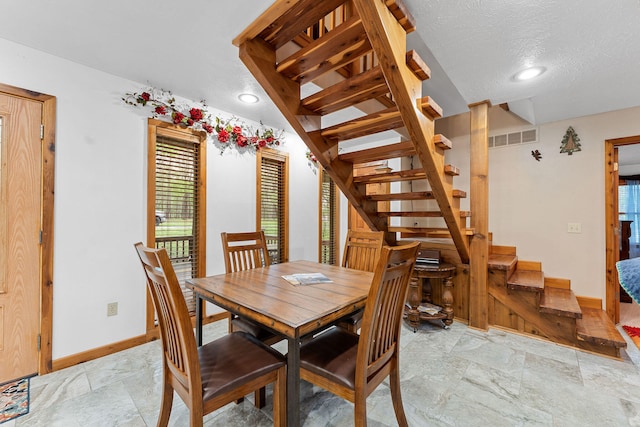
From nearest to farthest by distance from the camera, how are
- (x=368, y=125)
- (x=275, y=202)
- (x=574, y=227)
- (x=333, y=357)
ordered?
1. (x=333, y=357)
2. (x=368, y=125)
3. (x=574, y=227)
4. (x=275, y=202)

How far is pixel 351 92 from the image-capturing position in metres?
1.92

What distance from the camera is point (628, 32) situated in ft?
5.54

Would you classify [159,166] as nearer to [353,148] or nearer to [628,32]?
[353,148]

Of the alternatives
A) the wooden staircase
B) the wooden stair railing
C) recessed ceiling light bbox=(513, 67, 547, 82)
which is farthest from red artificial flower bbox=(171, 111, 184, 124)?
the wooden staircase

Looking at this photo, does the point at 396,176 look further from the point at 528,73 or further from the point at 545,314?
the point at 545,314

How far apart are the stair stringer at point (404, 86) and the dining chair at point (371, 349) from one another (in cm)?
93

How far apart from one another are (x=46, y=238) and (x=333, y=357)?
2.34 metres

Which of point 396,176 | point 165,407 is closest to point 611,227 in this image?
point 396,176

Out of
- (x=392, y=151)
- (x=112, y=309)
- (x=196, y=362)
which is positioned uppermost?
(x=392, y=151)

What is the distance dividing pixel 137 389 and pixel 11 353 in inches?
39.6

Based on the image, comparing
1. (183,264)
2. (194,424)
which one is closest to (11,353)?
(183,264)

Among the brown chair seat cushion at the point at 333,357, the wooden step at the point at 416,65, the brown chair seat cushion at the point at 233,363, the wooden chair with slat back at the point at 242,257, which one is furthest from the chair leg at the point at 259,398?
the wooden step at the point at 416,65

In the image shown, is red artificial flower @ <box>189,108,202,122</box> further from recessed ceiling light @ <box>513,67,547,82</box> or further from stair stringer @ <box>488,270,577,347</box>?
stair stringer @ <box>488,270,577,347</box>

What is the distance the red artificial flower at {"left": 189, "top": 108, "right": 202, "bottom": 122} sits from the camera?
281 centimetres
